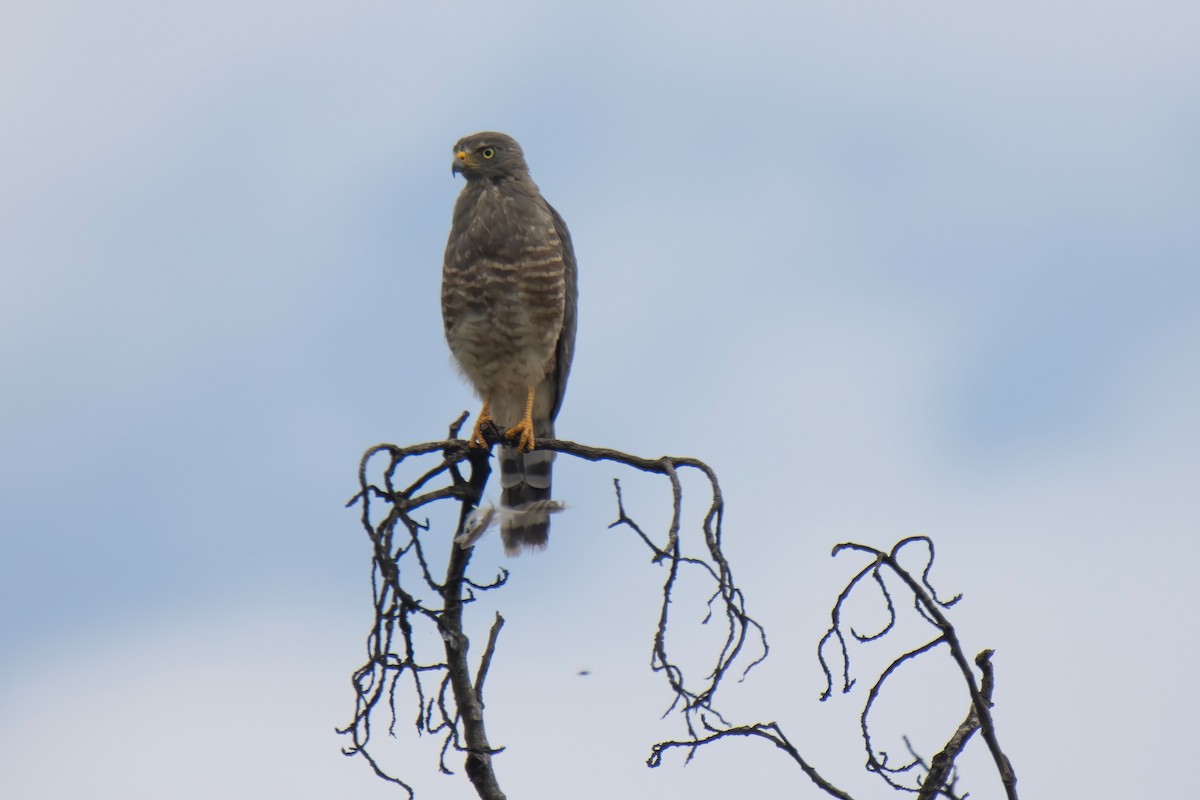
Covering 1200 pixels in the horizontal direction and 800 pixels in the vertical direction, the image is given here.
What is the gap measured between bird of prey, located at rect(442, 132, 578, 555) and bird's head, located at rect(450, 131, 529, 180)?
0.26 metres

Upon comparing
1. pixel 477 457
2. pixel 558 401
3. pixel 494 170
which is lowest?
pixel 477 457

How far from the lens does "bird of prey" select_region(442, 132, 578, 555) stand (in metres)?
6.79

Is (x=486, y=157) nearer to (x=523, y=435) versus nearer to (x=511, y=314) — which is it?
(x=511, y=314)

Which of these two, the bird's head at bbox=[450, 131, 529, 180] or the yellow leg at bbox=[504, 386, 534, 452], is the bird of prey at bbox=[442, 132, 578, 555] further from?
the yellow leg at bbox=[504, 386, 534, 452]

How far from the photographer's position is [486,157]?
24.2 feet

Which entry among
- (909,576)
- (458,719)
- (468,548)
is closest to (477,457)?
(468,548)

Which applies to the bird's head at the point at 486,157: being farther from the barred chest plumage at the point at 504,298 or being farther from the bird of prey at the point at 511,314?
the barred chest plumage at the point at 504,298

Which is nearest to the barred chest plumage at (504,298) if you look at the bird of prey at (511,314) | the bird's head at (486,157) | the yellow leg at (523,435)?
the bird of prey at (511,314)

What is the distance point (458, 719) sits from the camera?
3.34 metres

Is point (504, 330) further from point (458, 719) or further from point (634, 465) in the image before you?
Answer: point (458, 719)

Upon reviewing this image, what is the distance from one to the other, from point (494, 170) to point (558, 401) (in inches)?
49.8

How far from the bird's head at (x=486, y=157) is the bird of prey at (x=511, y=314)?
0.84 ft

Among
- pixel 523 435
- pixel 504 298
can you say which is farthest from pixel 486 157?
pixel 523 435

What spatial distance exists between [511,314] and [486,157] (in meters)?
1.06
